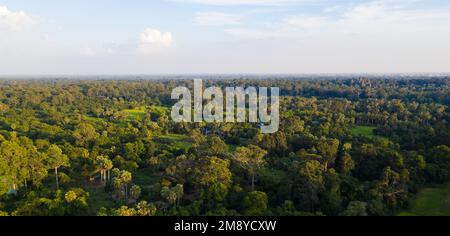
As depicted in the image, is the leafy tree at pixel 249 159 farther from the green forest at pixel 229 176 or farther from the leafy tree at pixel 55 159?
the leafy tree at pixel 55 159

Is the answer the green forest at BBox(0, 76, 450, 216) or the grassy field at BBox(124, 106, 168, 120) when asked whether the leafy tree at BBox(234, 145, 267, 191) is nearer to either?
the green forest at BBox(0, 76, 450, 216)

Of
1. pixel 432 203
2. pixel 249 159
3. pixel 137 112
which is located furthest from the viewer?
pixel 137 112

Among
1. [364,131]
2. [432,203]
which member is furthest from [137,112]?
[432,203]

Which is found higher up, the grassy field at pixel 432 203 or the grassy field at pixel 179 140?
the grassy field at pixel 179 140

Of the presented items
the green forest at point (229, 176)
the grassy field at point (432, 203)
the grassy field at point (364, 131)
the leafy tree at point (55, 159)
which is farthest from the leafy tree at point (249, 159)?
the grassy field at point (364, 131)

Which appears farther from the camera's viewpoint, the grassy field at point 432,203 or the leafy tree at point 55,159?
the leafy tree at point 55,159
